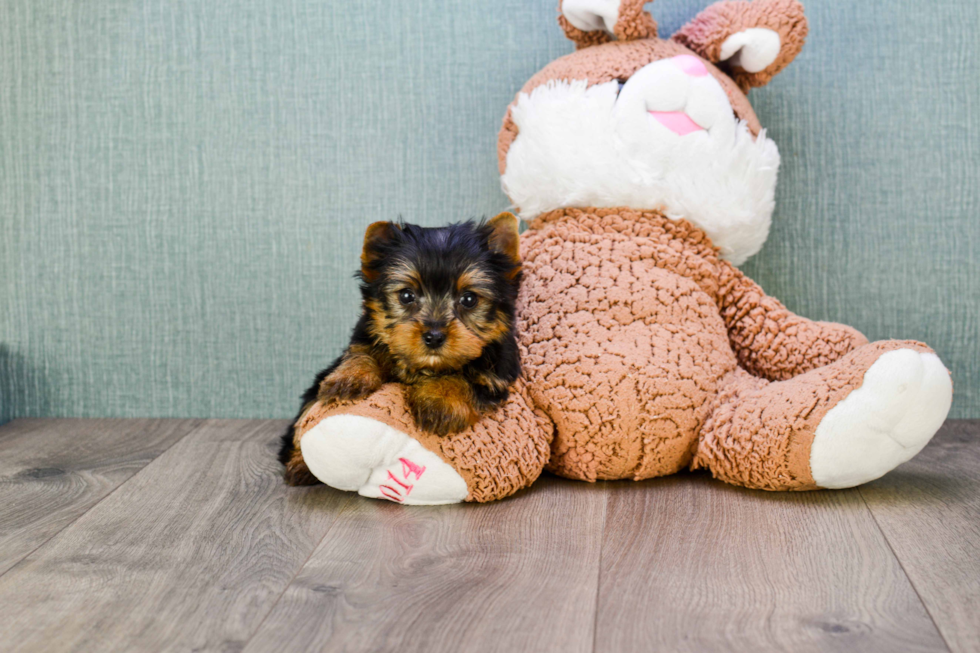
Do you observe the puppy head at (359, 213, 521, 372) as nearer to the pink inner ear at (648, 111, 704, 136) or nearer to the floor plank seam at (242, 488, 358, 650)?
the floor plank seam at (242, 488, 358, 650)

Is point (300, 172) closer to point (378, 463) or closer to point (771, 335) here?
point (378, 463)

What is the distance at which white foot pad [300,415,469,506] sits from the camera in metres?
1.57

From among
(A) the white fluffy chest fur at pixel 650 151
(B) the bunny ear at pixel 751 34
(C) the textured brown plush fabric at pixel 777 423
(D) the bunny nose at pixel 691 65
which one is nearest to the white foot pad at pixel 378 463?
(C) the textured brown plush fabric at pixel 777 423

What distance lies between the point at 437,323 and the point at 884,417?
865 mm

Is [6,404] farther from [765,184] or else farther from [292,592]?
[765,184]

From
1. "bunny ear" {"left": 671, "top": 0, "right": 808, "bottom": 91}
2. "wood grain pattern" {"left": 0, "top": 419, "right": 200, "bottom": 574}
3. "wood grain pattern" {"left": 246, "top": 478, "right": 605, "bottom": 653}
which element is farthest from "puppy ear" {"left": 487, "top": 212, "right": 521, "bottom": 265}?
"wood grain pattern" {"left": 0, "top": 419, "right": 200, "bottom": 574}

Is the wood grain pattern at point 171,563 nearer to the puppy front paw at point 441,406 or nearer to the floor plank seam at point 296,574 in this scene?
the floor plank seam at point 296,574

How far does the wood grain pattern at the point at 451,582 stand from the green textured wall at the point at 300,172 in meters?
0.96

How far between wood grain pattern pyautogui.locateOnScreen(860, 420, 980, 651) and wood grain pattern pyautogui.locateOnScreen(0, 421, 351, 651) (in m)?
1.00

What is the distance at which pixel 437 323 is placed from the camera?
5.00 ft

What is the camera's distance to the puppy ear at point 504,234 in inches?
66.5

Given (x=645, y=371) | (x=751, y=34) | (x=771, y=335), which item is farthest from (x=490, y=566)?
(x=751, y=34)

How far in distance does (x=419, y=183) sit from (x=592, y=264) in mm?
709

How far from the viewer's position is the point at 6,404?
8.11 ft
